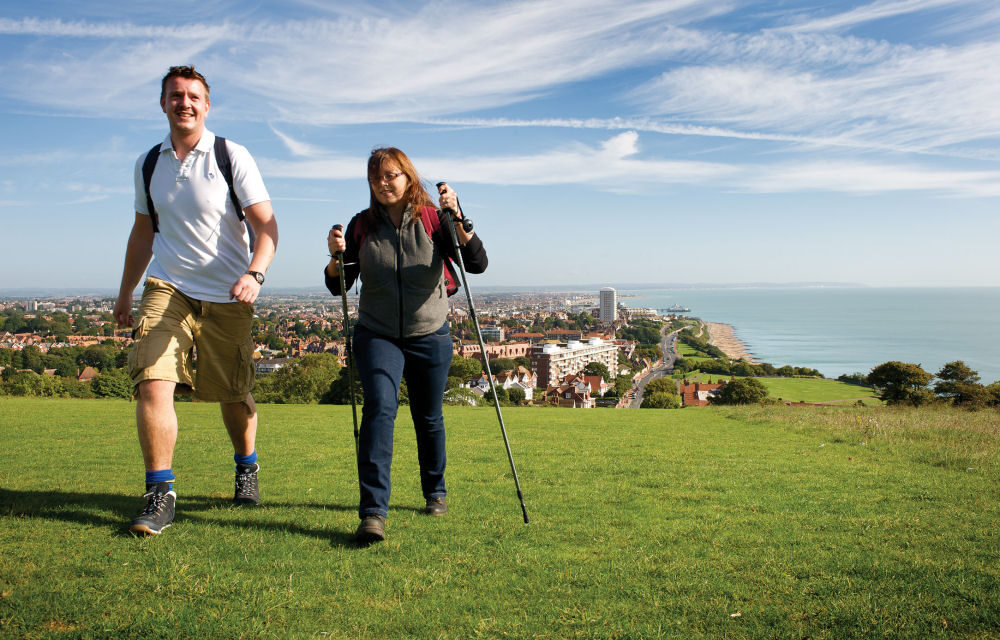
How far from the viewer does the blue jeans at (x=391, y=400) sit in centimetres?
358

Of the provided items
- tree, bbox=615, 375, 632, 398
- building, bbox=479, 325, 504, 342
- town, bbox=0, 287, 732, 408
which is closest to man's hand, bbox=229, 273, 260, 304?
town, bbox=0, 287, 732, 408

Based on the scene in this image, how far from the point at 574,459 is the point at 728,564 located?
3.61 meters

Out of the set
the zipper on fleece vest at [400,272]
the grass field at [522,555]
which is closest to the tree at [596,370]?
the grass field at [522,555]

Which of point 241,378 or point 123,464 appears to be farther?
point 123,464

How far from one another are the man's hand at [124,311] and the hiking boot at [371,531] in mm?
2153

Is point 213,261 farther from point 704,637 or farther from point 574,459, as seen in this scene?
point 574,459

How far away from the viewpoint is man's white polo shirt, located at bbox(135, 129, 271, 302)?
3.81 meters

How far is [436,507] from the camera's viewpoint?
4043mm

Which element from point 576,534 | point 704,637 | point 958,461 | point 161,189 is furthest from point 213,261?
point 958,461

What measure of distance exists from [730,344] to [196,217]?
131450 mm

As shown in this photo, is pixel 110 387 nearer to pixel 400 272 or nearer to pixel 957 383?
pixel 400 272

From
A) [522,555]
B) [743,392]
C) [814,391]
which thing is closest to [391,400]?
[522,555]

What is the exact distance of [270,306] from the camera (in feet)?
283

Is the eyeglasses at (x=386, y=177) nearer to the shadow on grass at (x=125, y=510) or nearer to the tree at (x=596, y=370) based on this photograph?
the shadow on grass at (x=125, y=510)
